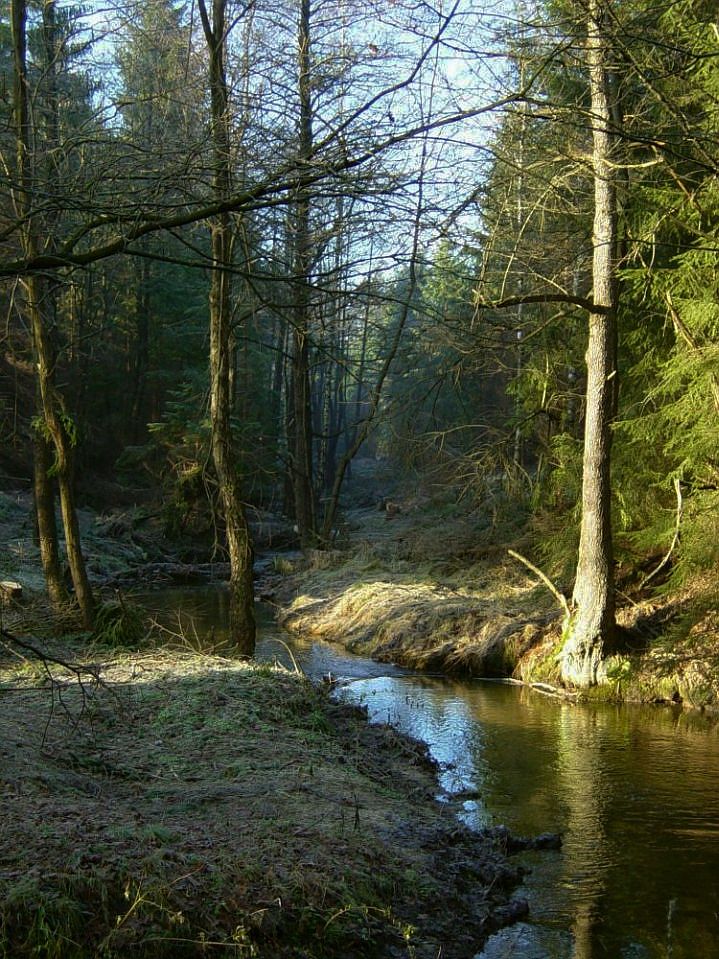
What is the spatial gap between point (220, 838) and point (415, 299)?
3177 mm

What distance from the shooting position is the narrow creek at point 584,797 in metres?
5.45

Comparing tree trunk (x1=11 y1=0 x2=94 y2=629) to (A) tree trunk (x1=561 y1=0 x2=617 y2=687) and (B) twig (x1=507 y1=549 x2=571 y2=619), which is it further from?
(A) tree trunk (x1=561 y1=0 x2=617 y2=687)

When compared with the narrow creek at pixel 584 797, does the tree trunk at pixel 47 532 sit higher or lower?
higher

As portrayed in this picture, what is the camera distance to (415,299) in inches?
216

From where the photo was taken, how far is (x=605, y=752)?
916 centimetres

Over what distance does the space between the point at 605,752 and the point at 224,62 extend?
7.38 meters

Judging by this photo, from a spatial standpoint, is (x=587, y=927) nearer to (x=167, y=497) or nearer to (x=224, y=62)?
(x=224, y=62)

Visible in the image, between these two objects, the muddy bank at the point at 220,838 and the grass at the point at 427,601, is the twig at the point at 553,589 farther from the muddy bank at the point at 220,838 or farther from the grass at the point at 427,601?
the muddy bank at the point at 220,838

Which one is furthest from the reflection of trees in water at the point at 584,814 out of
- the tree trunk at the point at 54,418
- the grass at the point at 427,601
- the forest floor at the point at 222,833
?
the tree trunk at the point at 54,418

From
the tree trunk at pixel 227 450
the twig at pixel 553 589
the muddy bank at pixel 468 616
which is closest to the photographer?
the tree trunk at pixel 227 450

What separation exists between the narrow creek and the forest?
0.89m

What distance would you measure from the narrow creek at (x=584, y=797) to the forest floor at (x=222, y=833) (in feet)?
1.09

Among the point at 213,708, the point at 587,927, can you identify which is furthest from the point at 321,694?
the point at 587,927

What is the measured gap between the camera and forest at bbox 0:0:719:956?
450 centimetres
